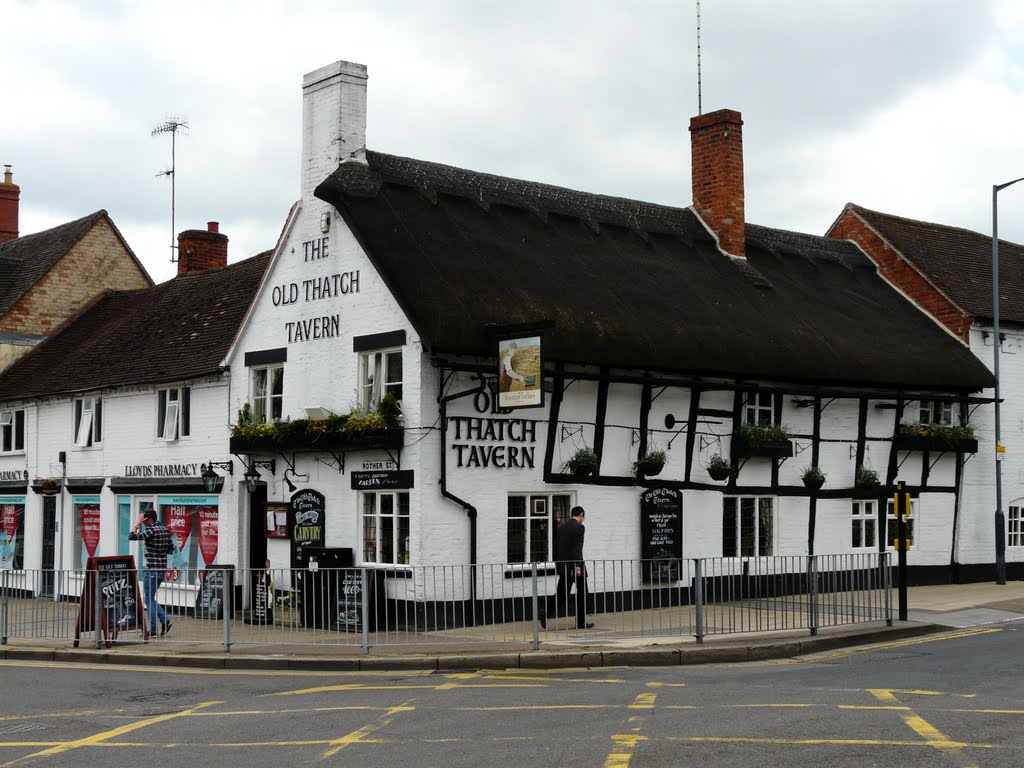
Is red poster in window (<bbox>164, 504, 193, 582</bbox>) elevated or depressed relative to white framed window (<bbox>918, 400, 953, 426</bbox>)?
depressed

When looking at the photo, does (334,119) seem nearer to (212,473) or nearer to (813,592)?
(212,473)

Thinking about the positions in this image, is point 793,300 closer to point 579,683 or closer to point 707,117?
A: point 707,117

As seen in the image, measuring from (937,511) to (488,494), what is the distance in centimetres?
1127

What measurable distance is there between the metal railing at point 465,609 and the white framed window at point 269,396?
3.28 m

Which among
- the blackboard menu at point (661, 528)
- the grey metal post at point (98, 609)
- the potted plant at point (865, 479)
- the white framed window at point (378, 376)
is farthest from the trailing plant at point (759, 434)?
the grey metal post at point (98, 609)

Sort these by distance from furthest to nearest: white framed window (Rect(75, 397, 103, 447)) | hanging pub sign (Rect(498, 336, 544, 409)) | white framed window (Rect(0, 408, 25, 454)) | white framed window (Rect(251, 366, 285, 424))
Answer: white framed window (Rect(0, 408, 25, 454)), white framed window (Rect(75, 397, 103, 447)), white framed window (Rect(251, 366, 285, 424)), hanging pub sign (Rect(498, 336, 544, 409))

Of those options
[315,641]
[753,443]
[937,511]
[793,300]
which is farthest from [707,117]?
[315,641]

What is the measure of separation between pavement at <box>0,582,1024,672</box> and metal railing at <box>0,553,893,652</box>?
25 cm

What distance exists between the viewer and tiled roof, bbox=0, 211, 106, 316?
112ft

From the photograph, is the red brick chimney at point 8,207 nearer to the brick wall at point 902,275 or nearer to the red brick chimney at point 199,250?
the red brick chimney at point 199,250

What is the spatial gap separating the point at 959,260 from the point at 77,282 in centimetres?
2367

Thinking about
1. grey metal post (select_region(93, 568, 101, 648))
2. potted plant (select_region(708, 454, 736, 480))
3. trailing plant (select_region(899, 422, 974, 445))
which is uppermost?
trailing plant (select_region(899, 422, 974, 445))

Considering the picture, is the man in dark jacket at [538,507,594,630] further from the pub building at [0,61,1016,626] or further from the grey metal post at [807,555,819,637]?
the grey metal post at [807,555,819,637]

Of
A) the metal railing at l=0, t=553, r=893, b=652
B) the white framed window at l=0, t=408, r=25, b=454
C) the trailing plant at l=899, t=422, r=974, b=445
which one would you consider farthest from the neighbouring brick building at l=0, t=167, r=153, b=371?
the trailing plant at l=899, t=422, r=974, b=445
